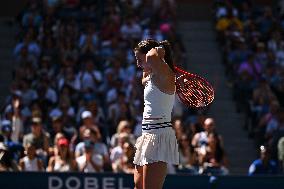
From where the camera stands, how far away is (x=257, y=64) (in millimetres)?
16953

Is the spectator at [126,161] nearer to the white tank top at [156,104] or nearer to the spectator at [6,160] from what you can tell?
the spectator at [6,160]

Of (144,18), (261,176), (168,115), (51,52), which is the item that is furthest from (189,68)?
(168,115)

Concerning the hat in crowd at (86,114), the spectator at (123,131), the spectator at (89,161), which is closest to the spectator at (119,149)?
the spectator at (123,131)

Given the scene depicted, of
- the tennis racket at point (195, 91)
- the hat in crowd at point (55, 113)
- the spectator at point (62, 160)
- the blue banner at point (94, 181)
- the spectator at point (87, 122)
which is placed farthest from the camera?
the hat in crowd at point (55, 113)

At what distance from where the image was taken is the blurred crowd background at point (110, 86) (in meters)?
12.5

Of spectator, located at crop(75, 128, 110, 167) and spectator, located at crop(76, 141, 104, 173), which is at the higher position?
spectator, located at crop(75, 128, 110, 167)

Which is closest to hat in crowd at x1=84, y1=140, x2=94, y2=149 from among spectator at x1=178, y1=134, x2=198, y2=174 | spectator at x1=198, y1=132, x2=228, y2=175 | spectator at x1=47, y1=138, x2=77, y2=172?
spectator at x1=47, y1=138, x2=77, y2=172

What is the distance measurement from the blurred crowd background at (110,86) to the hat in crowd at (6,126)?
46 millimetres

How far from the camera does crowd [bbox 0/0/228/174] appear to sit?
12406 millimetres

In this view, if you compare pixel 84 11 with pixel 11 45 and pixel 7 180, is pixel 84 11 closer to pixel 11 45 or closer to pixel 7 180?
pixel 11 45

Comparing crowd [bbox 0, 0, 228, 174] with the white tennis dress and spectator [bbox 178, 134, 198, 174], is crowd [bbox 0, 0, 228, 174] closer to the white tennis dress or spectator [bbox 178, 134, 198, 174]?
spectator [bbox 178, 134, 198, 174]

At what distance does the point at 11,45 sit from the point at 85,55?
2.82 meters

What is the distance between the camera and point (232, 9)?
1923 centimetres

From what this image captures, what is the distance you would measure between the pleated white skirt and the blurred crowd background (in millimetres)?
3870
